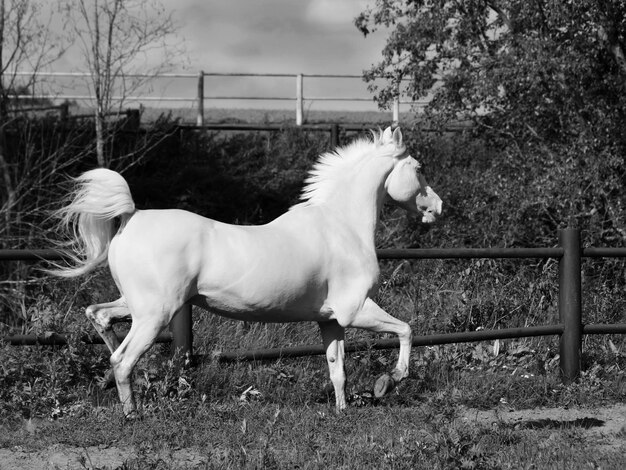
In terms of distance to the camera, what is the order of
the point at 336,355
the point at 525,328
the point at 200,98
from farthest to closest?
1. the point at 200,98
2. the point at 525,328
3. the point at 336,355

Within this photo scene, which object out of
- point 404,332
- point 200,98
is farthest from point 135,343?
point 200,98

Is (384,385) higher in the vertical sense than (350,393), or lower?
higher

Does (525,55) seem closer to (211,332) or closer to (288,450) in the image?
(211,332)

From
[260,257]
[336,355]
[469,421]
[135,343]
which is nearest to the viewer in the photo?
[135,343]

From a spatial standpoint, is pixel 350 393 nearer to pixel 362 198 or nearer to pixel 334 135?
pixel 362 198

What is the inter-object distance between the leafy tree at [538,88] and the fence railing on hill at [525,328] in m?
4.33

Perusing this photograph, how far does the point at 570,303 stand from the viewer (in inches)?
288

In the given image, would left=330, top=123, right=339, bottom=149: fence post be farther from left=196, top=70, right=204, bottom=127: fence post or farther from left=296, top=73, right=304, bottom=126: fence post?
left=196, top=70, right=204, bottom=127: fence post

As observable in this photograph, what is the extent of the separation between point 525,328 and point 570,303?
0.43 metres

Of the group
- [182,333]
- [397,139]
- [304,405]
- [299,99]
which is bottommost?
[304,405]

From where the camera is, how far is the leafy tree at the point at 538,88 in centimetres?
1138

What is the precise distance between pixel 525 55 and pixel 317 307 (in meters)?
6.70

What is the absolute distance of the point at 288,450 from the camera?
4.86 meters

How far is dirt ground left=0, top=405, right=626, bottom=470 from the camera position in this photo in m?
4.72
